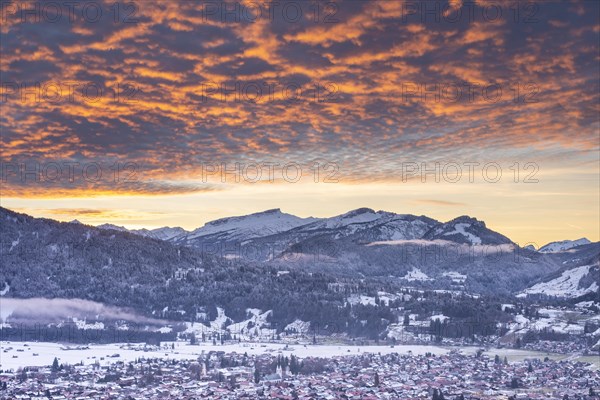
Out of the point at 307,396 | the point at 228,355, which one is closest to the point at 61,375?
the point at 228,355

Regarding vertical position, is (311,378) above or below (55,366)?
below

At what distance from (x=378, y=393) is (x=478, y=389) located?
1850cm

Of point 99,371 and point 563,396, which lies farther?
point 99,371

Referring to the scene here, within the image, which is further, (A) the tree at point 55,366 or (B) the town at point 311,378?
(A) the tree at point 55,366

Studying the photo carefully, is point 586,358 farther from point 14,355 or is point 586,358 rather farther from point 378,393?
point 14,355

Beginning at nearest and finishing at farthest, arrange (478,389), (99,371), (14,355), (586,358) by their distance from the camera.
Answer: (478,389), (99,371), (586,358), (14,355)

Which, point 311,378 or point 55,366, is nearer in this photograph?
point 311,378

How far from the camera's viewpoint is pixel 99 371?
524ft

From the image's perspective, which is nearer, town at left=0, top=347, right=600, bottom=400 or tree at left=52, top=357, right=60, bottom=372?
town at left=0, top=347, right=600, bottom=400

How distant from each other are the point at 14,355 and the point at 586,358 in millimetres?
143990

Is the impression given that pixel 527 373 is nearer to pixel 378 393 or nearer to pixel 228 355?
pixel 378 393

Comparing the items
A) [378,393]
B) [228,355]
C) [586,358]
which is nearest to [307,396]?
[378,393]

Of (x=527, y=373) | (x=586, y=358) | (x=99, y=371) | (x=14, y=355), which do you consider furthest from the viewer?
(x=14, y=355)

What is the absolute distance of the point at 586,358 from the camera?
181625 millimetres
